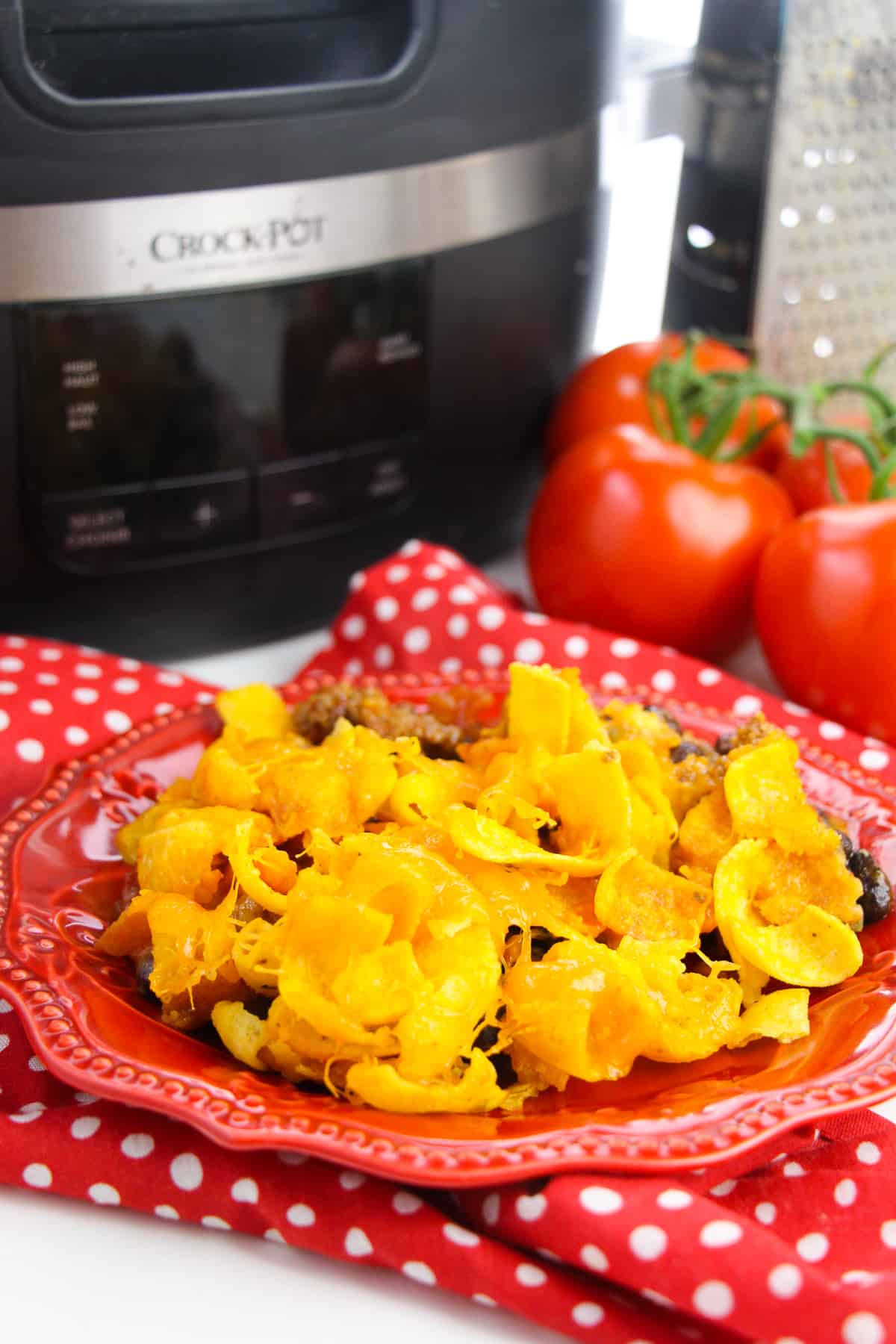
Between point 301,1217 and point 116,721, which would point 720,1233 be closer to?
point 301,1217

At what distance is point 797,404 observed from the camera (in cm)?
98

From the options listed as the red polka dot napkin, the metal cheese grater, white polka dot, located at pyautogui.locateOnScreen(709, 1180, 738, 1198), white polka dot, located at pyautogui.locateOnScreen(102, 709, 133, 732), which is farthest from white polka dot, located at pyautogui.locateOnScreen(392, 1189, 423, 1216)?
the metal cheese grater

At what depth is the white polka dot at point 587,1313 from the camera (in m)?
0.50

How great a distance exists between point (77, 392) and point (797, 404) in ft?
1.46

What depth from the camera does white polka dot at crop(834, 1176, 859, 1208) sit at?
1.79 ft

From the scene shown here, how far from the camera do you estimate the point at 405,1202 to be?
1.72 feet

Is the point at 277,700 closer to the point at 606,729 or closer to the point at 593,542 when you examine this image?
the point at 606,729

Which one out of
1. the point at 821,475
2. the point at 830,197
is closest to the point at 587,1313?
the point at 821,475

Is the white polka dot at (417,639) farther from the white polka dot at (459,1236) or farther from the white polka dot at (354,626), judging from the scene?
the white polka dot at (459,1236)

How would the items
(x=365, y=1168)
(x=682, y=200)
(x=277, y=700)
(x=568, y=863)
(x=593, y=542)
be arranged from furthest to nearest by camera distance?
(x=682, y=200), (x=593, y=542), (x=277, y=700), (x=568, y=863), (x=365, y=1168)

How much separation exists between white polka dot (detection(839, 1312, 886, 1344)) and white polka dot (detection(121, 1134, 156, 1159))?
237mm

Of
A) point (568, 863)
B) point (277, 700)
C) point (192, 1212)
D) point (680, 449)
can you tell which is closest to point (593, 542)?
point (680, 449)

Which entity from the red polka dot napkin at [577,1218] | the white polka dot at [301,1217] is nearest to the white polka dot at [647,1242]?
the red polka dot napkin at [577,1218]

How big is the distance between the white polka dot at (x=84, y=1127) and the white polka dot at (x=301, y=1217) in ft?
0.26
